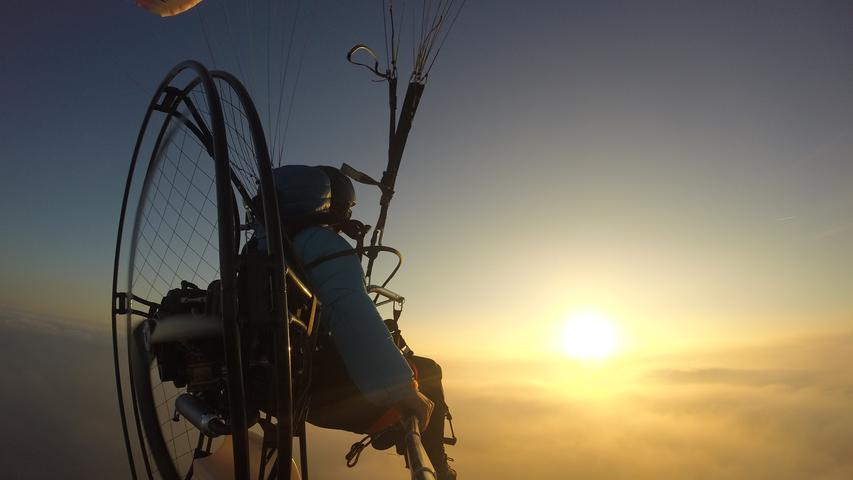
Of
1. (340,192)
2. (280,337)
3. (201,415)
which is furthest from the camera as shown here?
(340,192)

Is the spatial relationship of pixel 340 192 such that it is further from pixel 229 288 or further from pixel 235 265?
pixel 229 288

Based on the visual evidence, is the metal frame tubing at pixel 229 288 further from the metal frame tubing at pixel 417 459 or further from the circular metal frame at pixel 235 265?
the metal frame tubing at pixel 417 459

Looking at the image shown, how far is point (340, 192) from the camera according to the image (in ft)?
11.9

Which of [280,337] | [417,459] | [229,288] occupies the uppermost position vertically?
[229,288]

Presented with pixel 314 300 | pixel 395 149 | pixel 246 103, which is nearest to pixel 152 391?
pixel 314 300

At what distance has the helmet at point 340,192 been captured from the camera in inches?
142

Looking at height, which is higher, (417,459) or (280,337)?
(280,337)

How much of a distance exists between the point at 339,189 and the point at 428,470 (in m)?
2.43

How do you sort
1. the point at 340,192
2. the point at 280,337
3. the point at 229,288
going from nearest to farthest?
the point at 229,288
the point at 280,337
the point at 340,192

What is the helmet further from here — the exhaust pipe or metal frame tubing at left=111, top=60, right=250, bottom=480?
the exhaust pipe

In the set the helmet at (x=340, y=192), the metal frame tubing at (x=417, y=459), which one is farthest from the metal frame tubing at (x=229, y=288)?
the helmet at (x=340, y=192)

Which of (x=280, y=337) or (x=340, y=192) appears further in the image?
(x=340, y=192)

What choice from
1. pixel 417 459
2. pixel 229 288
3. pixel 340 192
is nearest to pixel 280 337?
pixel 229 288

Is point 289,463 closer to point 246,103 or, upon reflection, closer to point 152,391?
point 246,103
